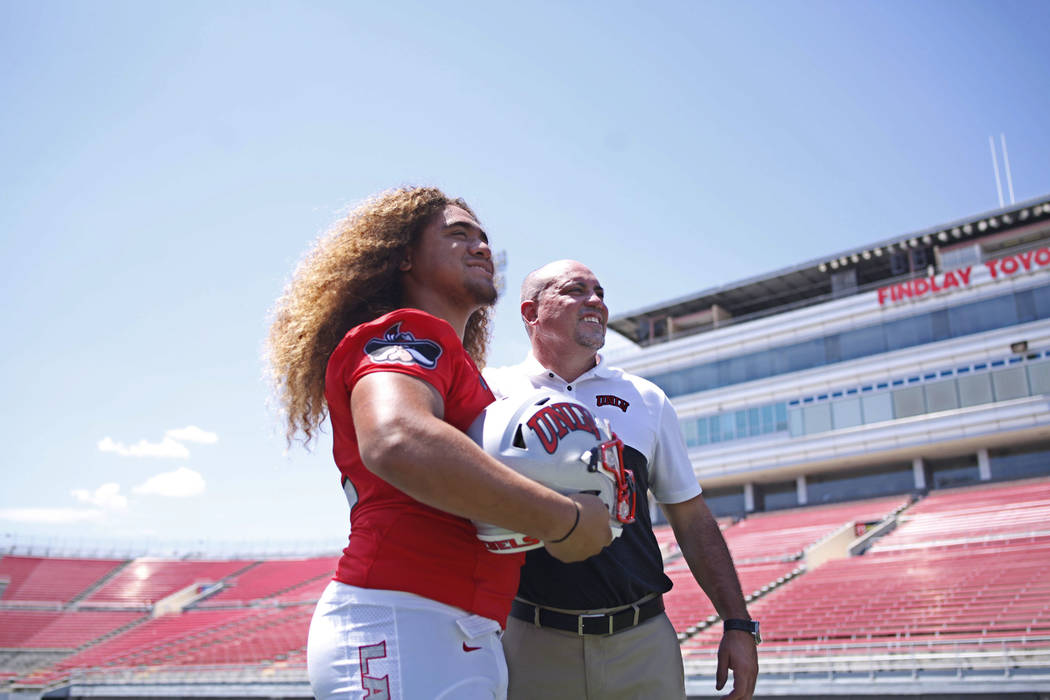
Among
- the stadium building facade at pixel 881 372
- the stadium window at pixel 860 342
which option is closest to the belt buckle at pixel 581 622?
the stadium building facade at pixel 881 372

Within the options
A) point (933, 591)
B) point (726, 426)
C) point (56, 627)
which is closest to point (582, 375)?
point (933, 591)

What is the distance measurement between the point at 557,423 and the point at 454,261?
2.39ft

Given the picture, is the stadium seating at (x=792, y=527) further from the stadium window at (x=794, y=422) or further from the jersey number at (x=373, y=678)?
the jersey number at (x=373, y=678)

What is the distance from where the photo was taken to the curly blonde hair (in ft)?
7.86

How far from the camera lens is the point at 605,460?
75.5 inches

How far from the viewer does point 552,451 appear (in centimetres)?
189

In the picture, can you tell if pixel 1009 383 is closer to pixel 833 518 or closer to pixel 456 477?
pixel 833 518

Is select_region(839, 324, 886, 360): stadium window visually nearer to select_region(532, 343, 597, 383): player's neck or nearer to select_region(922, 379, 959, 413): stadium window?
select_region(922, 379, 959, 413): stadium window

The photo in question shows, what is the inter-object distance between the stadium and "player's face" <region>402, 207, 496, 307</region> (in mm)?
11731

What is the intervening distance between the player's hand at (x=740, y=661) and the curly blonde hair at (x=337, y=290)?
5.61 feet

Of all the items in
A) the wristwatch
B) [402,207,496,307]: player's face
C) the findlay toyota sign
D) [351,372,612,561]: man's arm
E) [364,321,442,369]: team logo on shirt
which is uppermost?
the findlay toyota sign

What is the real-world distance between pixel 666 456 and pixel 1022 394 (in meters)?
29.0

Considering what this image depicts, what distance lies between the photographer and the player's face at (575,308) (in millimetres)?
3301

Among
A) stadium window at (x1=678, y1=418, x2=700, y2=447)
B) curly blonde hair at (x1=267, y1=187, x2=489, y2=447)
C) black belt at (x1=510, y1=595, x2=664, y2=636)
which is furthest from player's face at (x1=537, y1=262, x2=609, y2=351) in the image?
stadium window at (x1=678, y1=418, x2=700, y2=447)
